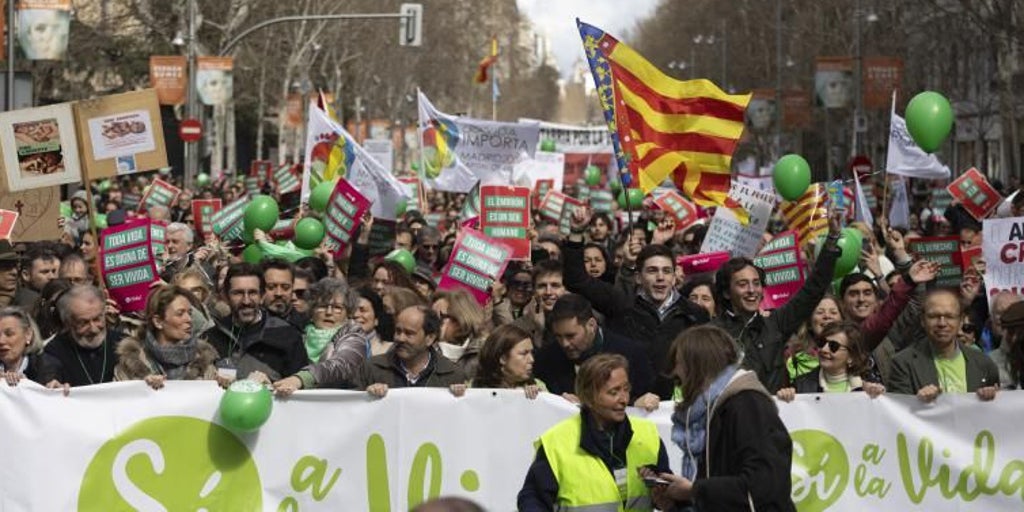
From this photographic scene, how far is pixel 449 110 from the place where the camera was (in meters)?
106

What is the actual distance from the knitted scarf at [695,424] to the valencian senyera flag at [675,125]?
18.5ft

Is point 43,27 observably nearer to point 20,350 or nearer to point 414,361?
point 20,350

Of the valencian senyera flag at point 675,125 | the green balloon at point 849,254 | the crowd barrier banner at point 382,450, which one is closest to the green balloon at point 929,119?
the green balloon at point 849,254

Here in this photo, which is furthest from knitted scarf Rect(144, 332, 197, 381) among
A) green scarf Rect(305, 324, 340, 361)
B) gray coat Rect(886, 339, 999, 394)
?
gray coat Rect(886, 339, 999, 394)

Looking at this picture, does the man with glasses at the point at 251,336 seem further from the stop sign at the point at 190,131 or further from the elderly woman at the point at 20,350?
the stop sign at the point at 190,131

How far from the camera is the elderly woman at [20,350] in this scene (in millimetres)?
8094

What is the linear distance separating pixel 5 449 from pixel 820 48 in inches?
2124

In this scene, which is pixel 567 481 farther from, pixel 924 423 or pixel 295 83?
pixel 295 83

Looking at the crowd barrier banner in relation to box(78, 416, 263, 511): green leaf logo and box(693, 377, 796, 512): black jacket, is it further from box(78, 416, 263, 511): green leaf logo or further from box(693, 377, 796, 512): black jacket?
box(693, 377, 796, 512): black jacket

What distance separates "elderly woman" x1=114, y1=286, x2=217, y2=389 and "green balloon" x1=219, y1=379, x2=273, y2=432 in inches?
14.2

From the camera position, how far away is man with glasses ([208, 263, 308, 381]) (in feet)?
28.8

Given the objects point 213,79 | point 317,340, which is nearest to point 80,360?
point 317,340

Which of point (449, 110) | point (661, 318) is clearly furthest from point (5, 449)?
point (449, 110)

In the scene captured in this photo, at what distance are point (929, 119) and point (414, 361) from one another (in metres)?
6.87
